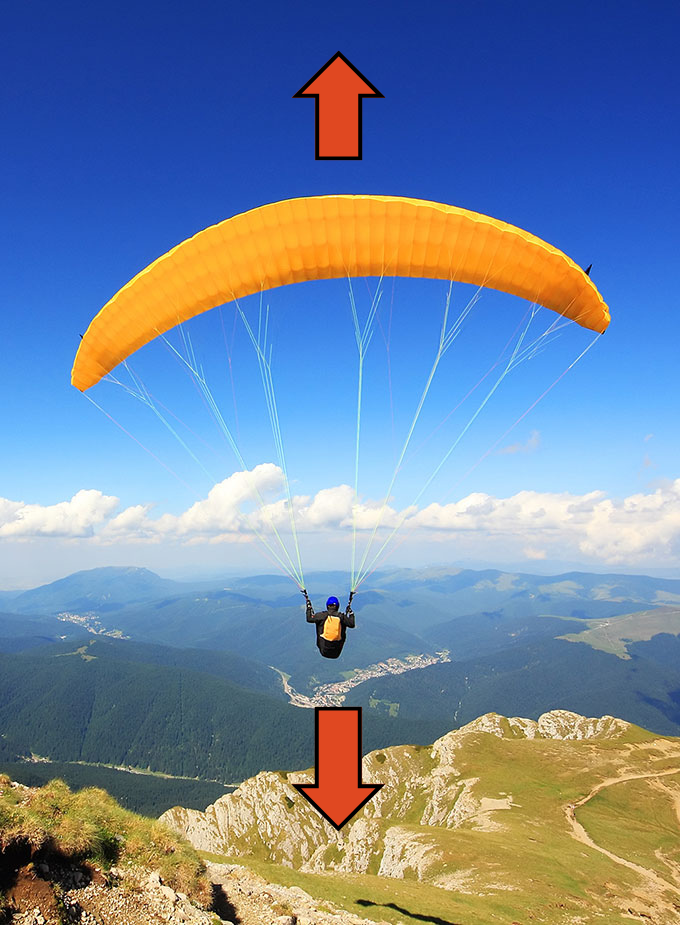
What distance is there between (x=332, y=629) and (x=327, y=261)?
11.0 meters

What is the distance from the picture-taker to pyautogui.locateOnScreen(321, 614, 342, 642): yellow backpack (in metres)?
13.0

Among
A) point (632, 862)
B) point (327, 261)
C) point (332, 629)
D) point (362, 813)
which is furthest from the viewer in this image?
point (362, 813)

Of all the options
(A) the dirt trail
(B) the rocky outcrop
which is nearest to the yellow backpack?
(A) the dirt trail

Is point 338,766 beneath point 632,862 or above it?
above

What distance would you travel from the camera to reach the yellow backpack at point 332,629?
1302 cm

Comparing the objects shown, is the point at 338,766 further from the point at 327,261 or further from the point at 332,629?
the point at 327,261

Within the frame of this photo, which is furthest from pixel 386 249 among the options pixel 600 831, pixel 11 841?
pixel 600 831

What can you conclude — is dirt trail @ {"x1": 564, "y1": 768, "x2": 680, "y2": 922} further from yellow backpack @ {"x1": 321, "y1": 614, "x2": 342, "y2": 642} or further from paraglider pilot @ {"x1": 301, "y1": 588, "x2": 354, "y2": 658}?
yellow backpack @ {"x1": 321, "y1": 614, "x2": 342, "y2": 642}

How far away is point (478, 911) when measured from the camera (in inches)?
949

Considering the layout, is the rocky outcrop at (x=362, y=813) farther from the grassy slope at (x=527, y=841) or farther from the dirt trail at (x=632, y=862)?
the dirt trail at (x=632, y=862)

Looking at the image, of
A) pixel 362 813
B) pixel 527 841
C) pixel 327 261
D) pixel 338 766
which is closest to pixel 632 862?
pixel 527 841

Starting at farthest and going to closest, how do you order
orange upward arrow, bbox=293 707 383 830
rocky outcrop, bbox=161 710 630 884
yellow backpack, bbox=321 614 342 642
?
rocky outcrop, bbox=161 710 630 884 → yellow backpack, bbox=321 614 342 642 → orange upward arrow, bbox=293 707 383 830

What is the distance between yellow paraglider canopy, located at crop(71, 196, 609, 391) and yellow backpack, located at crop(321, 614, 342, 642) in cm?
1063

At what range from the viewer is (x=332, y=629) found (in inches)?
517
